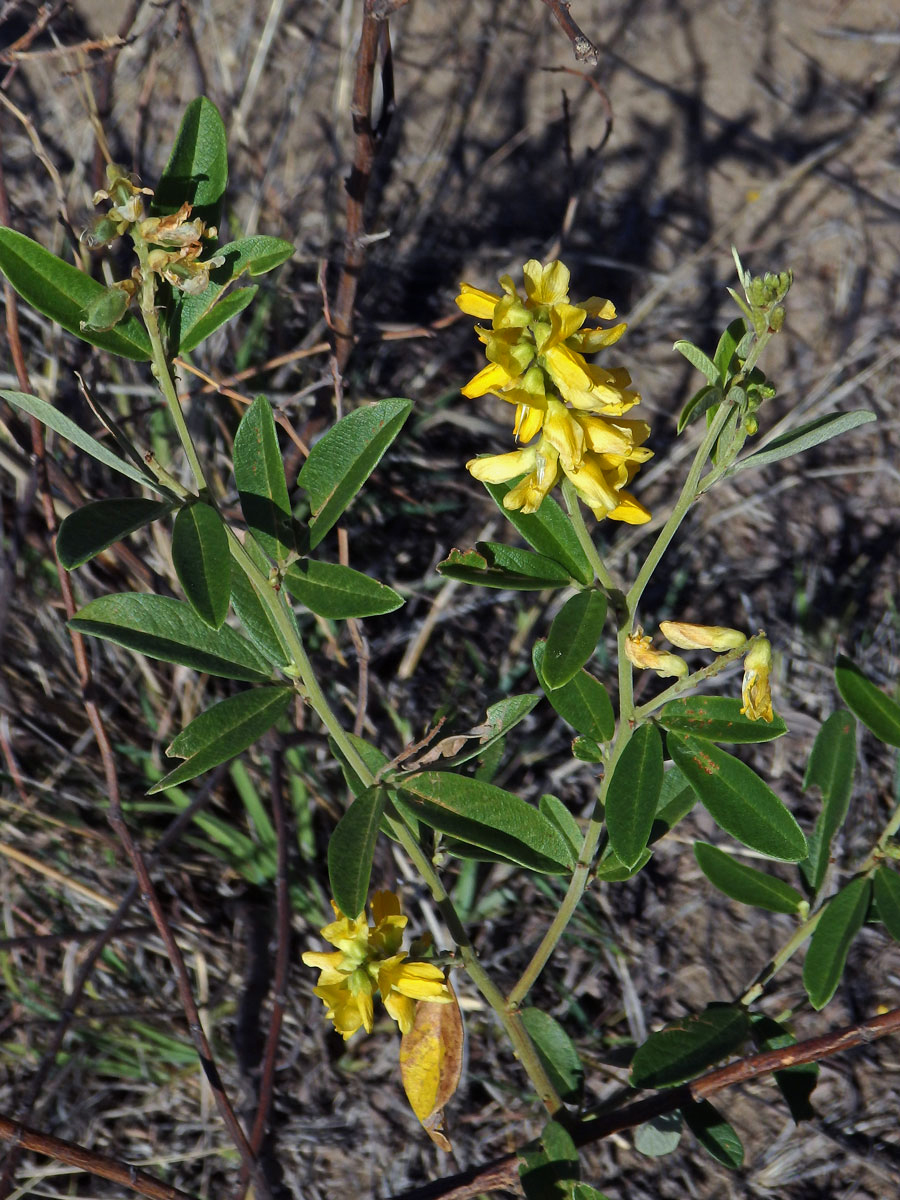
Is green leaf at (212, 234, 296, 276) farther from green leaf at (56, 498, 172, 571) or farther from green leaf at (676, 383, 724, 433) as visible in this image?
green leaf at (676, 383, 724, 433)

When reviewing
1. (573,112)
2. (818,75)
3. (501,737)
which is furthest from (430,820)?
(818,75)

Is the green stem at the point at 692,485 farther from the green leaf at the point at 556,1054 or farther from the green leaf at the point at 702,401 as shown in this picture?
the green leaf at the point at 556,1054


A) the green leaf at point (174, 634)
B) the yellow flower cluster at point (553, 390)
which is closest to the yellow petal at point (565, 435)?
the yellow flower cluster at point (553, 390)

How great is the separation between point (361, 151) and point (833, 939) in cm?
148

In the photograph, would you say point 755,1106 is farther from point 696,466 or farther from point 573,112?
point 573,112

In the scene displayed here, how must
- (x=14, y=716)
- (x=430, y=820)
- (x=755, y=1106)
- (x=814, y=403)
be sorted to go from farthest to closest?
(x=814, y=403) < (x=14, y=716) < (x=755, y=1106) < (x=430, y=820)

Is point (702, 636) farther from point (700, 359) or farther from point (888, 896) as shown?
point (888, 896)

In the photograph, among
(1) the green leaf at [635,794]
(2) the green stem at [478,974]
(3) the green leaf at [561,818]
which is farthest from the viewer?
(3) the green leaf at [561,818]

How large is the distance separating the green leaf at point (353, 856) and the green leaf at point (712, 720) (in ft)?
1.25

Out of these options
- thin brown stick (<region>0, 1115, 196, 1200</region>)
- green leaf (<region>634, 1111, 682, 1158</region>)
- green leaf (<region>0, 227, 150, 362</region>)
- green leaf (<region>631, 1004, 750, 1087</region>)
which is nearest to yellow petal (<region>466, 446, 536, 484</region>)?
green leaf (<region>0, 227, 150, 362</region>)

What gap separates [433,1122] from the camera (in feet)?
4.60

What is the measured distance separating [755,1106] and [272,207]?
2585 mm

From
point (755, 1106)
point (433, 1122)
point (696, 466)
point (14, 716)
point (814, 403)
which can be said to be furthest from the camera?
point (814, 403)

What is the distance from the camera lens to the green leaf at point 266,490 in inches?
49.3
